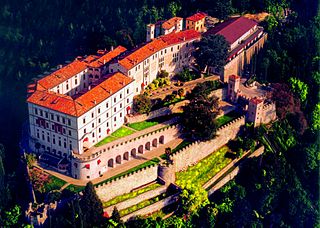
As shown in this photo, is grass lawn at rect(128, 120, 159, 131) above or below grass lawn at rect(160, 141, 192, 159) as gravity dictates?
above

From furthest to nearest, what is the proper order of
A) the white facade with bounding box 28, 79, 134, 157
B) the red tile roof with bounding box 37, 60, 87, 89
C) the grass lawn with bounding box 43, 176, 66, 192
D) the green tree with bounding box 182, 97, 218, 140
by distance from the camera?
the green tree with bounding box 182, 97, 218, 140 → the red tile roof with bounding box 37, 60, 87, 89 → the white facade with bounding box 28, 79, 134, 157 → the grass lawn with bounding box 43, 176, 66, 192

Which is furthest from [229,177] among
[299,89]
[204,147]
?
[299,89]

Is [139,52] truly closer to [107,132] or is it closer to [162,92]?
[162,92]

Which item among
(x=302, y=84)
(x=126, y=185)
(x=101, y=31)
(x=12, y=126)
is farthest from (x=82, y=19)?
(x=126, y=185)

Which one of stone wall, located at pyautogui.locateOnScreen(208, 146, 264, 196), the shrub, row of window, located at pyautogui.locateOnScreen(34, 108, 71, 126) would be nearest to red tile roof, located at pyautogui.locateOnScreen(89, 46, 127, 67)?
the shrub

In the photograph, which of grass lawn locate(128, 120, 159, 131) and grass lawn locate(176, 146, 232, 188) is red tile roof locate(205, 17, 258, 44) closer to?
grass lawn locate(176, 146, 232, 188)

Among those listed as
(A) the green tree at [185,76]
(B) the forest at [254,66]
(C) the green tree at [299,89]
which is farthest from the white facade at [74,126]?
(C) the green tree at [299,89]
